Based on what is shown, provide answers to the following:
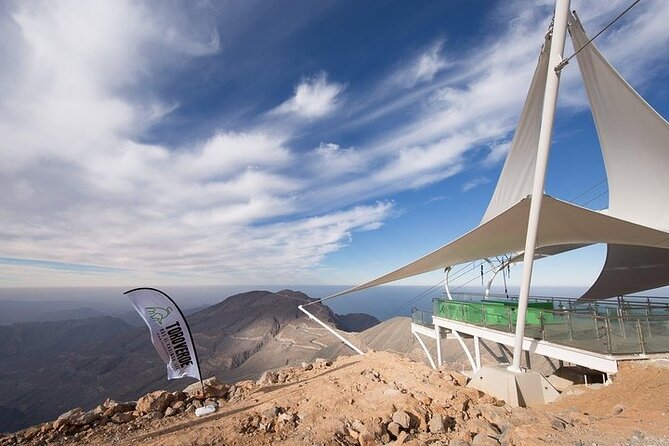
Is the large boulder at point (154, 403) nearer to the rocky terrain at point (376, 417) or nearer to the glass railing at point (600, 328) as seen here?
the rocky terrain at point (376, 417)

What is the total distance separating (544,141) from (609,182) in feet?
29.2

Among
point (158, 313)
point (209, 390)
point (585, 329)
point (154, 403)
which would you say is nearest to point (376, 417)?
point (209, 390)

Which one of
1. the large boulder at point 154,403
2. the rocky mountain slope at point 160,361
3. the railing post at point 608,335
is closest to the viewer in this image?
the railing post at point 608,335

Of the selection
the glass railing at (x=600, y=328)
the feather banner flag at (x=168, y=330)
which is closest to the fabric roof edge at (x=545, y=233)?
the glass railing at (x=600, y=328)

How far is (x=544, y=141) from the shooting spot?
8.58m

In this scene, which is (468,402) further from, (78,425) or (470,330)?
(78,425)

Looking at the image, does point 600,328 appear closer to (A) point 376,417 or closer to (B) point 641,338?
(B) point 641,338

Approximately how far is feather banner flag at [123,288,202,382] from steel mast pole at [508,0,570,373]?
9.23m

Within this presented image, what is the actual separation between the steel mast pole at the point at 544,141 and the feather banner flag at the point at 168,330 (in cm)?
923

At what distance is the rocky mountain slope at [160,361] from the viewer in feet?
207

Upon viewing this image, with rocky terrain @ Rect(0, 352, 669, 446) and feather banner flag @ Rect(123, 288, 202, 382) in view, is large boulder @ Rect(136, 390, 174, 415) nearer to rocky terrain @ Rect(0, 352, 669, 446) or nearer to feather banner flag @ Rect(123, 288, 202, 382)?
rocky terrain @ Rect(0, 352, 669, 446)

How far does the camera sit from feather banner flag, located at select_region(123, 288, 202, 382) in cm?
969

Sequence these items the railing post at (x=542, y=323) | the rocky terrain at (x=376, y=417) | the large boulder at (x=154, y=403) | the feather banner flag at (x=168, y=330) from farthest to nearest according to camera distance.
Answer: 1. the railing post at (x=542, y=323)
2. the feather banner flag at (x=168, y=330)
3. the large boulder at (x=154, y=403)
4. the rocky terrain at (x=376, y=417)

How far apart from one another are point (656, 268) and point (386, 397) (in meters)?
17.5
